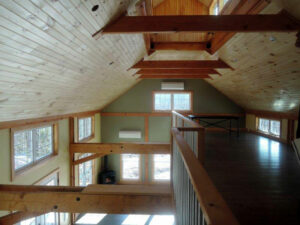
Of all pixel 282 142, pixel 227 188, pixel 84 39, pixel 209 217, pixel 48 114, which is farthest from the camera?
pixel 282 142

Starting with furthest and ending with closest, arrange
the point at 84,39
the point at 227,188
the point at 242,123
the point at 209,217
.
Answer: the point at 242,123
the point at 227,188
the point at 84,39
the point at 209,217

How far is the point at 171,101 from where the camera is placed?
820 cm

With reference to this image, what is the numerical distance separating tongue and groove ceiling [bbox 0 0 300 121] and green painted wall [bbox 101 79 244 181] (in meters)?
2.95

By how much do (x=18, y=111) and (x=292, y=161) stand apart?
5.43 meters

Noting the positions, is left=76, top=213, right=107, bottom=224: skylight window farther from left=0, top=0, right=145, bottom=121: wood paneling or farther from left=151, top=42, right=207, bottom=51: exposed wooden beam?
left=151, top=42, right=207, bottom=51: exposed wooden beam

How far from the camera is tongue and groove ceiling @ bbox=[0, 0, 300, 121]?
5.68ft

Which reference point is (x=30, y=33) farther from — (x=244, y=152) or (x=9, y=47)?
(x=244, y=152)

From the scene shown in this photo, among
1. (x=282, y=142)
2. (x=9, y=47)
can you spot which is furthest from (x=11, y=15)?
(x=282, y=142)

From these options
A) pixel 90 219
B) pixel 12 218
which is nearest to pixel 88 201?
pixel 12 218

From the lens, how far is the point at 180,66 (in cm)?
466

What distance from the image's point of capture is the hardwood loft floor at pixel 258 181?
205 cm

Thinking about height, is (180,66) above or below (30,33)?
above

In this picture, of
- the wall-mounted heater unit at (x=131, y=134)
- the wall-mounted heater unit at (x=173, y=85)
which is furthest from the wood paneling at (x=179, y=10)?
the wall-mounted heater unit at (x=131, y=134)

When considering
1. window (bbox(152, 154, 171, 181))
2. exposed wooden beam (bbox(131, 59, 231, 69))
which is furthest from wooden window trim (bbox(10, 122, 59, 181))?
window (bbox(152, 154, 171, 181))
